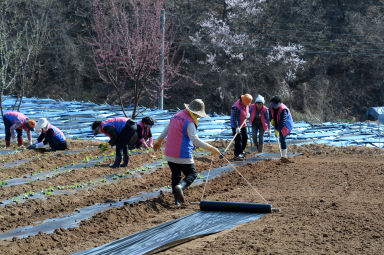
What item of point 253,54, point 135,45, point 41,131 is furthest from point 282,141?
point 253,54

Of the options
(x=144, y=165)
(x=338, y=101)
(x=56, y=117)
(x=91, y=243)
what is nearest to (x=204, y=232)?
(x=91, y=243)

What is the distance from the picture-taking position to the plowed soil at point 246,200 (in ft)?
Answer: 18.2

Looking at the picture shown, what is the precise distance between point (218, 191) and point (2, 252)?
4097mm

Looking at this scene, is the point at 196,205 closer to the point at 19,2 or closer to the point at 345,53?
the point at 345,53

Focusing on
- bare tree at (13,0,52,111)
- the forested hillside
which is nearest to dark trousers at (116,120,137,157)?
Result: bare tree at (13,0,52,111)

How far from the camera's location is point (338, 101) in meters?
30.4

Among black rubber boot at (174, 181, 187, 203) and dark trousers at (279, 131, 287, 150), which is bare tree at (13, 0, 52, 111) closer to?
dark trousers at (279, 131, 287, 150)

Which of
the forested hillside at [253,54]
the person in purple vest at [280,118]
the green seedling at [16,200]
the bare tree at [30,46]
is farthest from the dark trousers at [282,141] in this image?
the forested hillside at [253,54]

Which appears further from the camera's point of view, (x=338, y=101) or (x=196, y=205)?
(x=338, y=101)

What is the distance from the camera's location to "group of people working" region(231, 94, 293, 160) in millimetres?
11137

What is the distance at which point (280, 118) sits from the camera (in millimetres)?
11211

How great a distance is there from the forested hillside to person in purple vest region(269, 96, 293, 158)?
678 inches

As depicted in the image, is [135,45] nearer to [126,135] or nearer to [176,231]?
[126,135]

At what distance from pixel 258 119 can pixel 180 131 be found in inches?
220
